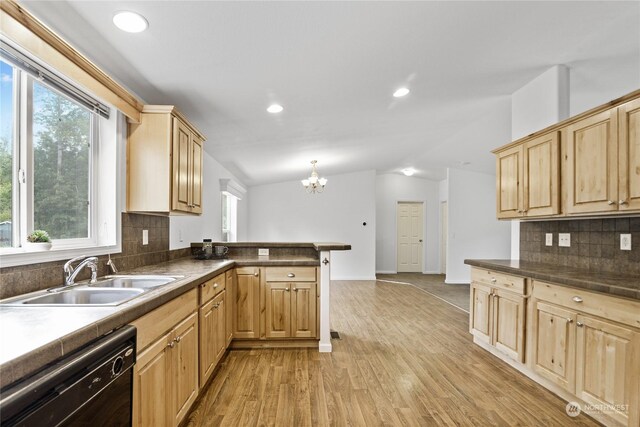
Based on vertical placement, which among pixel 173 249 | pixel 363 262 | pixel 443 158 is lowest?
pixel 363 262

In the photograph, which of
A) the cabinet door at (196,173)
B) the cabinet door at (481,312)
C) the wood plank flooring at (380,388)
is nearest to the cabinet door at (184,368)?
the wood plank flooring at (380,388)

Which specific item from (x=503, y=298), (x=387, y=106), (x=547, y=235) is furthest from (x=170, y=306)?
(x=547, y=235)

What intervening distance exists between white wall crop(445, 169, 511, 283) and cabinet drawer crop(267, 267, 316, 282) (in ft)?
16.3

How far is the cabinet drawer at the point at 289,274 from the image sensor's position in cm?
325

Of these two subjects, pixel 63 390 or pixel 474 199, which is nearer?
pixel 63 390

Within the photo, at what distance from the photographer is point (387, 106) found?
3.67 meters

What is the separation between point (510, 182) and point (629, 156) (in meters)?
1.15

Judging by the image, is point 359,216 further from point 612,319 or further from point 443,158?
point 612,319

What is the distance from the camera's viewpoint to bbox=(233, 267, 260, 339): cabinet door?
10.6 feet

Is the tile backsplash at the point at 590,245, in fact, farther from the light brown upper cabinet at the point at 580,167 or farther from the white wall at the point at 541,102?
the white wall at the point at 541,102

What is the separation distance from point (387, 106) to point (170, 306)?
119 inches

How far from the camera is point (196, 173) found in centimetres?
305

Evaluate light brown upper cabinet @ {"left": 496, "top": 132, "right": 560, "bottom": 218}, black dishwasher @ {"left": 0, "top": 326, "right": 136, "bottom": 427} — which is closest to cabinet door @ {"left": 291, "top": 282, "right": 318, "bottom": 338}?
black dishwasher @ {"left": 0, "top": 326, "right": 136, "bottom": 427}

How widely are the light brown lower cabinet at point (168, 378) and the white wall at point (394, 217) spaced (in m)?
7.13
